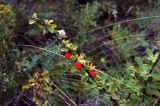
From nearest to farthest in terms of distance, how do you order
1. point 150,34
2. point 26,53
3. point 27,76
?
1. point 27,76
2. point 26,53
3. point 150,34

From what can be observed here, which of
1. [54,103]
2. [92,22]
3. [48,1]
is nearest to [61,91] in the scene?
[54,103]

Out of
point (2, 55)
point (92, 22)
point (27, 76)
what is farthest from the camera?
point (92, 22)

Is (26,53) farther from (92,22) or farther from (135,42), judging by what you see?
(135,42)

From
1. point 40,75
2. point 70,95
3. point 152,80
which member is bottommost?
point 70,95

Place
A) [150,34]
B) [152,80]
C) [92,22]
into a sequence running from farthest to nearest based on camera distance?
[150,34]
[92,22]
[152,80]

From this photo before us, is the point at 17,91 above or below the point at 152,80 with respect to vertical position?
below

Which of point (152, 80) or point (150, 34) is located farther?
point (150, 34)

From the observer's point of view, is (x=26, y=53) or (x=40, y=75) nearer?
(x=40, y=75)

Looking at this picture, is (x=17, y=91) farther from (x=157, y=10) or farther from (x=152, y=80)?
(x=157, y=10)

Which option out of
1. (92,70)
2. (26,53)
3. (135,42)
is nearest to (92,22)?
(135,42)
